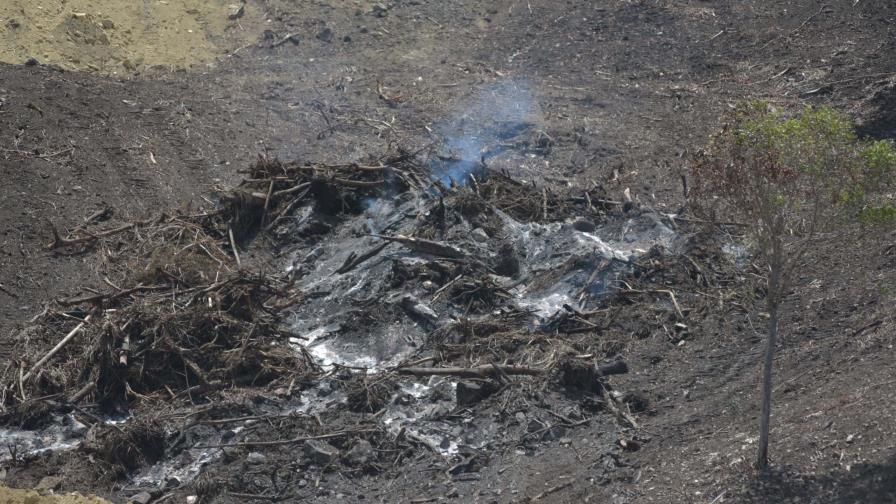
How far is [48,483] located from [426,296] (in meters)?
3.99

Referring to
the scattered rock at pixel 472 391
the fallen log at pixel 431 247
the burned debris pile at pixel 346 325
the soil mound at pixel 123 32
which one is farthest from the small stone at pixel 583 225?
the soil mound at pixel 123 32

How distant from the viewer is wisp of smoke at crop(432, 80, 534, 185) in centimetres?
1498

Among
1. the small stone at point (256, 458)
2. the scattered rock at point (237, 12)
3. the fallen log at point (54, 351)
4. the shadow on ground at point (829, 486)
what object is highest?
the scattered rock at point (237, 12)

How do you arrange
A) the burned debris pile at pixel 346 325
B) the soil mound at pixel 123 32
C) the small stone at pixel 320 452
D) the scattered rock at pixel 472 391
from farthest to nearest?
1. the soil mound at pixel 123 32
2. the scattered rock at pixel 472 391
3. the burned debris pile at pixel 346 325
4. the small stone at pixel 320 452

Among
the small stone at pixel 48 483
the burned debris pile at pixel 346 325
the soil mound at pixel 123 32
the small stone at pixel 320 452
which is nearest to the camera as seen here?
the small stone at pixel 48 483

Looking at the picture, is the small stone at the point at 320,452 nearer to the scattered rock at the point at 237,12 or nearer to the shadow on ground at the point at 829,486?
the shadow on ground at the point at 829,486

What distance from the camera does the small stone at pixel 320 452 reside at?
8320mm

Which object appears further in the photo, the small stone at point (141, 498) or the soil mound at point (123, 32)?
the soil mound at point (123, 32)

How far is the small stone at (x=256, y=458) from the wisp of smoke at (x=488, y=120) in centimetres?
649

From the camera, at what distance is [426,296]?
1050 cm

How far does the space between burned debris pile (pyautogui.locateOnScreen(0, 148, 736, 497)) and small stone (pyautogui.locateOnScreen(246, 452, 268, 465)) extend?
2 cm

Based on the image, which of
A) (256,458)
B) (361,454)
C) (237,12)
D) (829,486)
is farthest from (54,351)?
(237,12)

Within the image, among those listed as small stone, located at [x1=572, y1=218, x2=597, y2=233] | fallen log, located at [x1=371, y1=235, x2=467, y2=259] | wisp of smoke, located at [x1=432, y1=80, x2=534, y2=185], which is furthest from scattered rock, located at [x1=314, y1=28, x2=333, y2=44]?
small stone, located at [x1=572, y1=218, x2=597, y2=233]

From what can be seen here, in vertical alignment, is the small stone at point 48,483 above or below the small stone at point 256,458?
above
